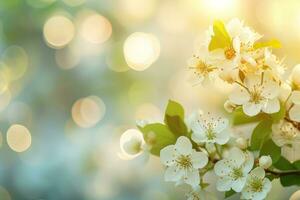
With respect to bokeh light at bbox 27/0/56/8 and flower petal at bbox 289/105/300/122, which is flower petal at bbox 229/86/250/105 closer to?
flower petal at bbox 289/105/300/122

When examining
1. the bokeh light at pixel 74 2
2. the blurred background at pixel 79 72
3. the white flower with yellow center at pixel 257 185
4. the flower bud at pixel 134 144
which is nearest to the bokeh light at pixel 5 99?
the blurred background at pixel 79 72

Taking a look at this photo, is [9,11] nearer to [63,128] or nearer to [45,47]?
[45,47]

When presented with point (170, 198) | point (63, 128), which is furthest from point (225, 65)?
point (63, 128)

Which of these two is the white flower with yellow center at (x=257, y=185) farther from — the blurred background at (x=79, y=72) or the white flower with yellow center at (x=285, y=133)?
the blurred background at (x=79, y=72)

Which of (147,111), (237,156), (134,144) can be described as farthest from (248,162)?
(147,111)

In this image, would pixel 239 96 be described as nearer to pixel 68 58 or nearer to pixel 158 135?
pixel 158 135

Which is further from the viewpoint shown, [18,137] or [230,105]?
[18,137]
